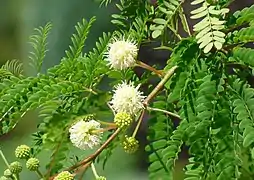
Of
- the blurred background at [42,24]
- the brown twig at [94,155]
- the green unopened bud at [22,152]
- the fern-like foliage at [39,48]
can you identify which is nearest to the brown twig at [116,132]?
the brown twig at [94,155]

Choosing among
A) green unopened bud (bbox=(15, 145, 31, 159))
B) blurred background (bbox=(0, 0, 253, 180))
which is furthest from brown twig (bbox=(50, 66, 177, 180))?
blurred background (bbox=(0, 0, 253, 180))

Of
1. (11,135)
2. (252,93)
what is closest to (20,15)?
(11,135)

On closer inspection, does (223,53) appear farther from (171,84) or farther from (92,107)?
(92,107)

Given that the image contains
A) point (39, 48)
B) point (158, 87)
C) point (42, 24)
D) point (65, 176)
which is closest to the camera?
point (65, 176)

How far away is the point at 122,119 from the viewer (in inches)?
27.5

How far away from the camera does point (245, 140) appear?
644 mm

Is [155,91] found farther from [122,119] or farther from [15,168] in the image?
[15,168]

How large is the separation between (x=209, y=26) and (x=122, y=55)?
0.12 metres

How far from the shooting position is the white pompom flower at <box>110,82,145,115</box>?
727 mm

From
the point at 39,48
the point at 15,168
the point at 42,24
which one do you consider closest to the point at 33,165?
the point at 15,168

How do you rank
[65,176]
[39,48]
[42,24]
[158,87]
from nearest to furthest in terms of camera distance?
[65,176] < [158,87] < [39,48] < [42,24]

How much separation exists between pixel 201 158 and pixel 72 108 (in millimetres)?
195

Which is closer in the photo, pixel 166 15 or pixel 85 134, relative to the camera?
pixel 85 134

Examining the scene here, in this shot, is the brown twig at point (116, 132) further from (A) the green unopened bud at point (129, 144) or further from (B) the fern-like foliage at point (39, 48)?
(B) the fern-like foliage at point (39, 48)
